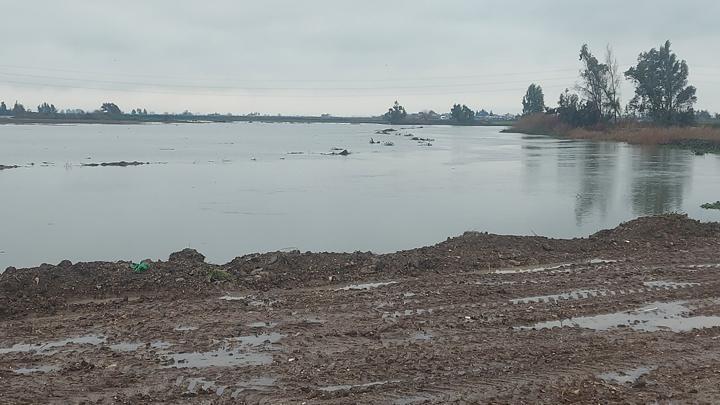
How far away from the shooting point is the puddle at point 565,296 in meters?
7.67

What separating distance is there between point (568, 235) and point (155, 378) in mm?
10376

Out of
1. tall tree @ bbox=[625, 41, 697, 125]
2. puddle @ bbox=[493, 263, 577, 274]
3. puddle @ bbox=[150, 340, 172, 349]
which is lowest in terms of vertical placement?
puddle @ bbox=[493, 263, 577, 274]

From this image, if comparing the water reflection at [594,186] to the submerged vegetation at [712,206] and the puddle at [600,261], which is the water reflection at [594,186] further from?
the puddle at [600,261]

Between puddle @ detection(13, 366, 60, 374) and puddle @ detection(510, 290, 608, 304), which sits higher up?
puddle @ detection(13, 366, 60, 374)

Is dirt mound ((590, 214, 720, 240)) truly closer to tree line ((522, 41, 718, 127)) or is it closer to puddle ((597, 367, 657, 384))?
puddle ((597, 367, 657, 384))

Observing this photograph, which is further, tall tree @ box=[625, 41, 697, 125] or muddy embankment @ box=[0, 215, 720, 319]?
tall tree @ box=[625, 41, 697, 125]

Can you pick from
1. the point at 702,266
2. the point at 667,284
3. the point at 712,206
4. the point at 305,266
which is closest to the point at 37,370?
the point at 305,266

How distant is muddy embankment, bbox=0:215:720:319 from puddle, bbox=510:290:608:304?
1.72 meters

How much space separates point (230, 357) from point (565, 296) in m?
4.23

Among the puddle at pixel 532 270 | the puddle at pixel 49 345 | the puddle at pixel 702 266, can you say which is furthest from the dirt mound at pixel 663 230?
the puddle at pixel 49 345

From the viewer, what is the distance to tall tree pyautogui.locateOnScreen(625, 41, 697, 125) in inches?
2655

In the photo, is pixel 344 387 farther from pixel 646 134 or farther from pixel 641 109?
pixel 641 109

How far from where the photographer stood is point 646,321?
22.5 feet

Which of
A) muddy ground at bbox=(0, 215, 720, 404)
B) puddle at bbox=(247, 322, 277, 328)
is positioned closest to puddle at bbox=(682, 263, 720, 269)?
muddy ground at bbox=(0, 215, 720, 404)
